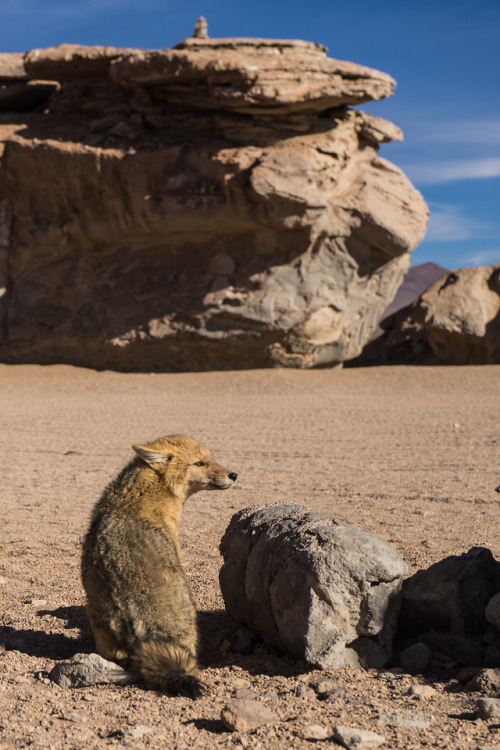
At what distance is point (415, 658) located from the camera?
4020 mm

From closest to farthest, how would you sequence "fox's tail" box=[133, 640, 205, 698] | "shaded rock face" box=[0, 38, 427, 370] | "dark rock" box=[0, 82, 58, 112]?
"fox's tail" box=[133, 640, 205, 698]
"shaded rock face" box=[0, 38, 427, 370]
"dark rock" box=[0, 82, 58, 112]

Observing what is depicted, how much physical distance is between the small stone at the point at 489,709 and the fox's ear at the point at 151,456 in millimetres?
1987

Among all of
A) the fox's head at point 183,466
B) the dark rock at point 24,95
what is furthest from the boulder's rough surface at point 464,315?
the fox's head at point 183,466

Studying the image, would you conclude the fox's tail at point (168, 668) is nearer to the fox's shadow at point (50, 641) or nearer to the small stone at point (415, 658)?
the fox's shadow at point (50, 641)

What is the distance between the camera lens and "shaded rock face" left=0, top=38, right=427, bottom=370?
1839 cm

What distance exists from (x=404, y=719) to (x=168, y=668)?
1112 millimetres

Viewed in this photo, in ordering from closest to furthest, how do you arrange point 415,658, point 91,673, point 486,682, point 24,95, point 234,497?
point 486,682
point 91,673
point 415,658
point 234,497
point 24,95

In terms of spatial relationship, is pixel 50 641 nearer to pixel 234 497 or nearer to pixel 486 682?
pixel 486 682

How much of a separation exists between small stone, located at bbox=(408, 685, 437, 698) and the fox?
0.99 metres

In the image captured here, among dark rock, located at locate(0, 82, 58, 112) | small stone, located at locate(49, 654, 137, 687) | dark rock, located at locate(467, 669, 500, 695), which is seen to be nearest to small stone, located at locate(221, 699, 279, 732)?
small stone, located at locate(49, 654, 137, 687)

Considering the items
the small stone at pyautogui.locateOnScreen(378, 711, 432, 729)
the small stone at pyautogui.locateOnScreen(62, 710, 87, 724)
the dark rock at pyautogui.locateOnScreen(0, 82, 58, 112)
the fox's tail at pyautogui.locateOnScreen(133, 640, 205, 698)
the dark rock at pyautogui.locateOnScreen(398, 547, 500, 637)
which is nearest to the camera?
the small stone at pyautogui.locateOnScreen(378, 711, 432, 729)

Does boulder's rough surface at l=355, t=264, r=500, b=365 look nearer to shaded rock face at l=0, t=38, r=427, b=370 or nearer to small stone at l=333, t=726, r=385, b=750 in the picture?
shaded rock face at l=0, t=38, r=427, b=370

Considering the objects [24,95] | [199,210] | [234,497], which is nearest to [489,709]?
[234,497]

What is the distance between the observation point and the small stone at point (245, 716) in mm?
3281
